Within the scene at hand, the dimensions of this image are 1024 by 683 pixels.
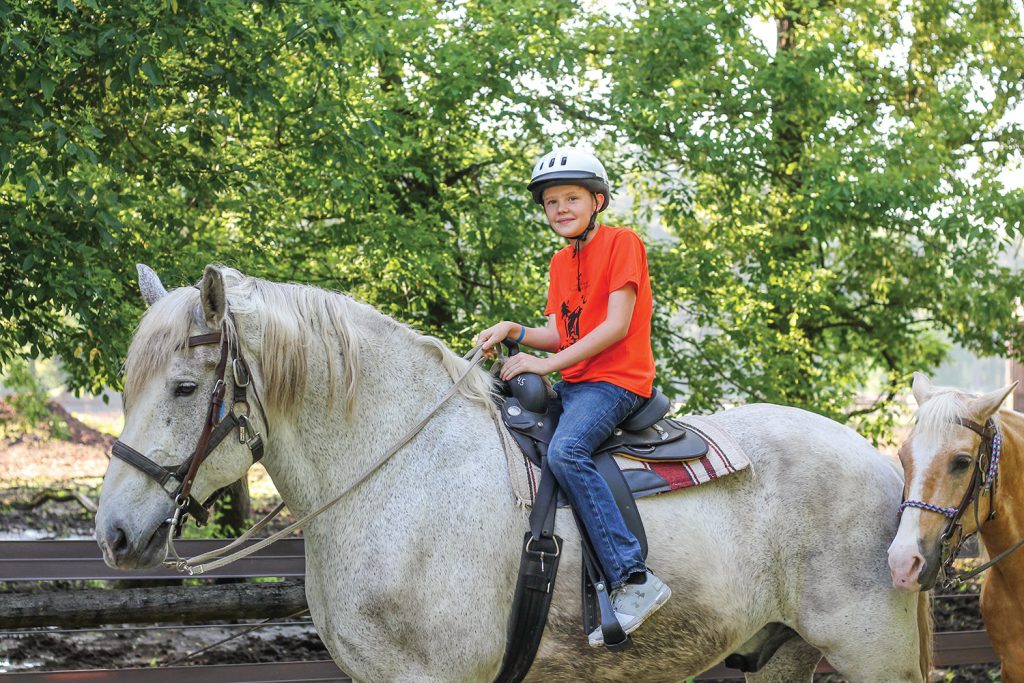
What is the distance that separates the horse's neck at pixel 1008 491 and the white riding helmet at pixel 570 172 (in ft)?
6.38

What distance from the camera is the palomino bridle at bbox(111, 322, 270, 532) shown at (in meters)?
2.89

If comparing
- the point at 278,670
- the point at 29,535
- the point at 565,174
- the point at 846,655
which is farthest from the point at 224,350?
the point at 29,535

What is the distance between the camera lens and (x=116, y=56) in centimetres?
581

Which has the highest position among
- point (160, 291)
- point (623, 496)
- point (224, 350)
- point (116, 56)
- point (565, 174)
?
point (116, 56)

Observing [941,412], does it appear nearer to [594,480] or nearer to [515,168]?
[594,480]

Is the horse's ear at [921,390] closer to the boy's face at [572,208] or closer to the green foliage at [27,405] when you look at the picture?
the boy's face at [572,208]

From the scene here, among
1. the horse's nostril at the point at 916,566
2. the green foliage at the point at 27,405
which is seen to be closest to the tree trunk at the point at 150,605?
the horse's nostril at the point at 916,566

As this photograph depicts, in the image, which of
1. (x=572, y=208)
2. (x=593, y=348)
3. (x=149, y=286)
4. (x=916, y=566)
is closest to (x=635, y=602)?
(x=593, y=348)

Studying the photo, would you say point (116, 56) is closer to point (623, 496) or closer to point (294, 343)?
point (294, 343)

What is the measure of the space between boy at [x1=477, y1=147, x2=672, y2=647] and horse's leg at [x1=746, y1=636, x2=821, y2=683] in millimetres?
1002

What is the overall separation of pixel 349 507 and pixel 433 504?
289mm

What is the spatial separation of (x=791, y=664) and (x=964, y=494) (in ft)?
3.39

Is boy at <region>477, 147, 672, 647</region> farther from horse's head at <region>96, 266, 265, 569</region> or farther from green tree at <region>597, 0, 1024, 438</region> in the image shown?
green tree at <region>597, 0, 1024, 438</region>

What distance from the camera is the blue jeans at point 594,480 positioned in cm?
321
